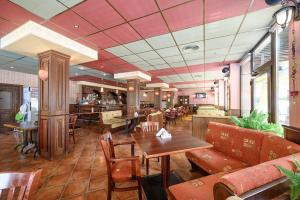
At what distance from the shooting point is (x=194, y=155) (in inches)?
107

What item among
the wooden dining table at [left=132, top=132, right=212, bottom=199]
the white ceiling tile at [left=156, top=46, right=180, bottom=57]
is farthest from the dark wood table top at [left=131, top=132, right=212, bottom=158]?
the white ceiling tile at [left=156, top=46, right=180, bottom=57]

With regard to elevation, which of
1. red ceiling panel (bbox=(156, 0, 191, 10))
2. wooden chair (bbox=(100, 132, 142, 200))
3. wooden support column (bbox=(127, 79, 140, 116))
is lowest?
wooden chair (bbox=(100, 132, 142, 200))

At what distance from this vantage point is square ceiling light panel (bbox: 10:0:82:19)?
236 centimetres

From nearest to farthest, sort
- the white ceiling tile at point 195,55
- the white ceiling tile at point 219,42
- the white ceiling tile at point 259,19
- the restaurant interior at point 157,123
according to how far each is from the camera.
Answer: the restaurant interior at point 157,123 → the white ceiling tile at point 259,19 → the white ceiling tile at point 219,42 → the white ceiling tile at point 195,55

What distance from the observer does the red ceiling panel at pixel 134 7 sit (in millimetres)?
2366

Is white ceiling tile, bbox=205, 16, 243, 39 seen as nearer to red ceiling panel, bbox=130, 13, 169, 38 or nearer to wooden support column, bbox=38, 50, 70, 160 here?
red ceiling panel, bbox=130, 13, 169, 38

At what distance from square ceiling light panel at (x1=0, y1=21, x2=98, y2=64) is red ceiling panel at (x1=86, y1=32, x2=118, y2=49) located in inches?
16.8

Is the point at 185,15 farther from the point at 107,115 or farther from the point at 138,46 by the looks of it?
the point at 107,115

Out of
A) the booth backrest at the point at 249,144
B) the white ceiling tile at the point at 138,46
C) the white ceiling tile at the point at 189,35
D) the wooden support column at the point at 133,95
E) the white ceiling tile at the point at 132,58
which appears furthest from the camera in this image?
the wooden support column at the point at 133,95

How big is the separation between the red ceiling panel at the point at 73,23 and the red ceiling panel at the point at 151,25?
94cm

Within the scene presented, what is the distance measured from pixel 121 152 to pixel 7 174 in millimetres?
3508

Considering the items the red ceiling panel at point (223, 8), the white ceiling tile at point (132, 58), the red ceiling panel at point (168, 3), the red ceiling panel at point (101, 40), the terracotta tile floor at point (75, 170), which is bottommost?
the terracotta tile floor at point (75, 170)

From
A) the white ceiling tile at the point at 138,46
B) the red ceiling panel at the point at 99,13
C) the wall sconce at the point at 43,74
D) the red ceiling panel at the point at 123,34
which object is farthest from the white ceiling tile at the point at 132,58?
the wall sconce at the point at 43,74

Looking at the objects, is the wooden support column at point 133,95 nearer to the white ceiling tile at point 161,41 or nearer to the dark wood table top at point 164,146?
the white ceiling tile at point 161,41
